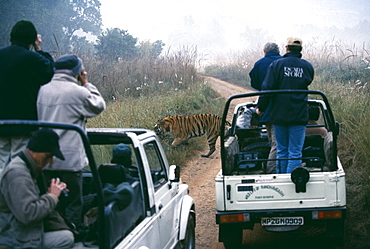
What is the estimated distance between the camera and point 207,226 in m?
6.71

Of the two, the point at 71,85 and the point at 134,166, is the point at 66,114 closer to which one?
the point at 71,85

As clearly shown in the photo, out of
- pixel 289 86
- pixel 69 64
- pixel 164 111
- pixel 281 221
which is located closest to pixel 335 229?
pixel 281 221

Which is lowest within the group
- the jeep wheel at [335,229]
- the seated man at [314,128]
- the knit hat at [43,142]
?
the jeep wheel at [335,229]

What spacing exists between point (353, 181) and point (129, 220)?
4.50 metres

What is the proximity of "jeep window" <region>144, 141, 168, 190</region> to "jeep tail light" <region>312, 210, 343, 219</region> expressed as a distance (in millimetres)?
1595

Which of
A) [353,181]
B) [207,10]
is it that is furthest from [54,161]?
[207,10]

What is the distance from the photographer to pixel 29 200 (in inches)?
118

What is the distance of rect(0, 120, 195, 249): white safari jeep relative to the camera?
9.60ft

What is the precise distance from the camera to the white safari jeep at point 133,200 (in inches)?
115

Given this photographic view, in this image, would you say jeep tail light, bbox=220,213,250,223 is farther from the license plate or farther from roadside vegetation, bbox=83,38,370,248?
roadside vegetation, bbox=83,38,370,248

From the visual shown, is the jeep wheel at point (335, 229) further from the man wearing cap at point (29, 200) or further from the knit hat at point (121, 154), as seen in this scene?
the man wearing cap at point (29, 200)

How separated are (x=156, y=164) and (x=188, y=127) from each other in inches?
246

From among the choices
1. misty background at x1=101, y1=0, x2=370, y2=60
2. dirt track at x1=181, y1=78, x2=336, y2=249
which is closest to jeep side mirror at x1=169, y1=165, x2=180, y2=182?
dirt track at x1=181, y1=78, x2=336, y2=249

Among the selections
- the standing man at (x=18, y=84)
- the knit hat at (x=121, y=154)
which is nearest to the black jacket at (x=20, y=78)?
the standing man at (x=18, y=84)
